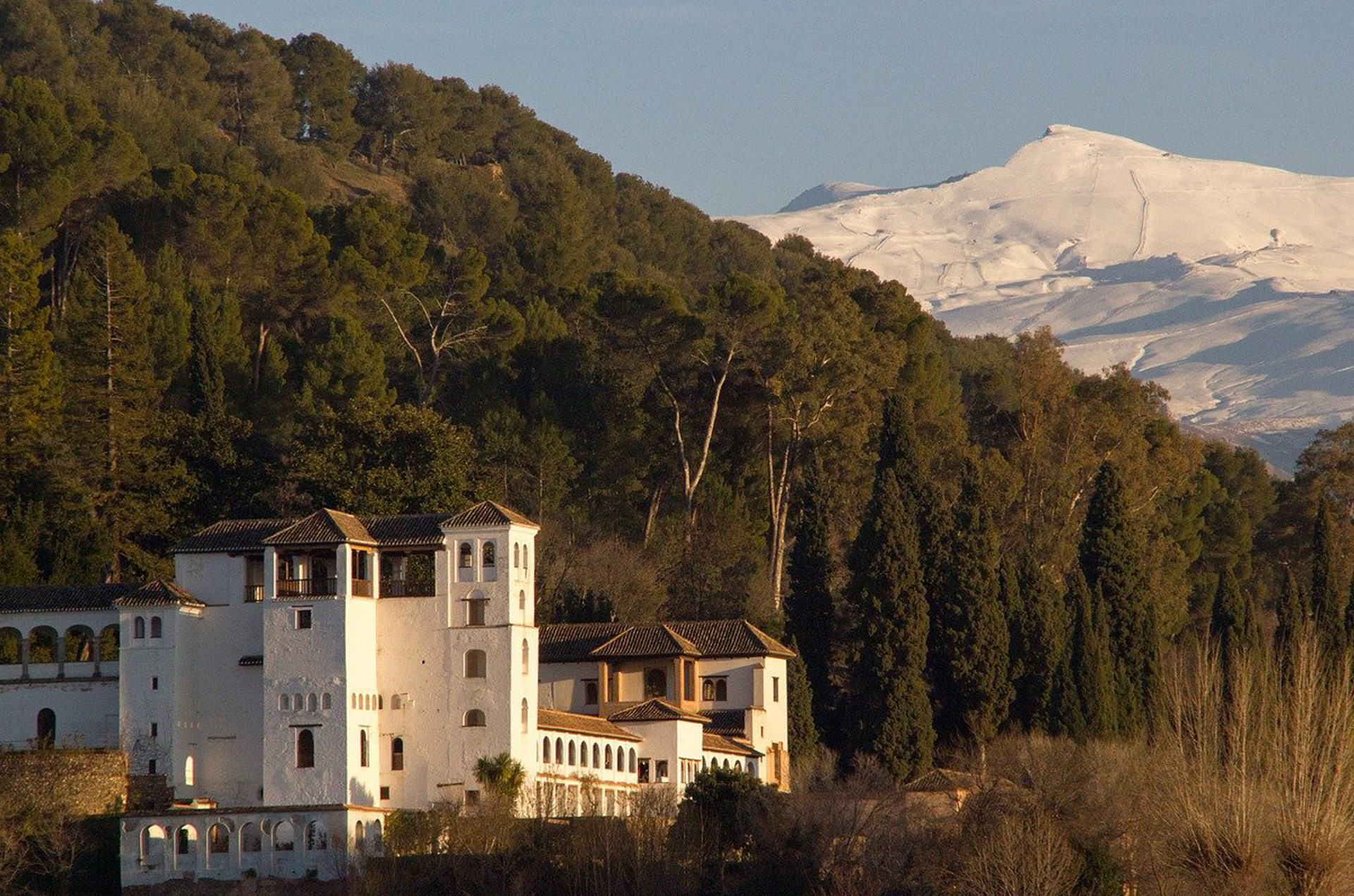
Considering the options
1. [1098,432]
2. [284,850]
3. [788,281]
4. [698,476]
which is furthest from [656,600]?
[788,281]

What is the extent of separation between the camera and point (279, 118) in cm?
10838

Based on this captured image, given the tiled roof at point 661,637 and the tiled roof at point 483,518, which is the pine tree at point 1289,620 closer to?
the tiled roof at point 661,637

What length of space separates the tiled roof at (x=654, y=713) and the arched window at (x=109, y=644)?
11277mm

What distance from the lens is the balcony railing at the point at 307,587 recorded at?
51875 millimetres

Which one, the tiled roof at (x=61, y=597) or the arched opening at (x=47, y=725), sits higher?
the tiled roof at (x=61, y=597)

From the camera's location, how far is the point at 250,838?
48.8 m

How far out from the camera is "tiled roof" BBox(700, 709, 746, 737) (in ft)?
191

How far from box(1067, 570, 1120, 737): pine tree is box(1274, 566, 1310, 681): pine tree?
19.0ft

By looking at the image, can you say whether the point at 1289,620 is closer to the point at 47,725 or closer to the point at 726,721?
the point at 726,721

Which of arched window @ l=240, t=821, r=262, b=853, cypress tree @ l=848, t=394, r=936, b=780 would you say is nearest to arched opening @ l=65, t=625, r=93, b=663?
arched window @ l=240, t=821, r=262, b=853

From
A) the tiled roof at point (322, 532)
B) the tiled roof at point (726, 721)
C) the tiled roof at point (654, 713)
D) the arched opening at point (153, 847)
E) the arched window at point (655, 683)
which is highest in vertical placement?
the tiled roof at point (322, 532)

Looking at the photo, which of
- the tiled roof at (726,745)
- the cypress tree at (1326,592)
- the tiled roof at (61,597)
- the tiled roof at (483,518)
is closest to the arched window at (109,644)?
the tiled roof at (61,597)

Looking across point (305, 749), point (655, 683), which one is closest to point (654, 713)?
point (655, 683)

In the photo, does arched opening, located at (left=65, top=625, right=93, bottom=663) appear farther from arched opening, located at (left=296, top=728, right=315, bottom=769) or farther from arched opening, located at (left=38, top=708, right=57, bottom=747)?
arched opening, located at (left=296, top=728, right=315, bottom=769)
